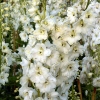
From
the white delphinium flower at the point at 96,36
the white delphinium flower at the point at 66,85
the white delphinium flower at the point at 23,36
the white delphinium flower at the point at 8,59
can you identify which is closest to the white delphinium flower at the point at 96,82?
the white delphinium flower at the point at 66,85

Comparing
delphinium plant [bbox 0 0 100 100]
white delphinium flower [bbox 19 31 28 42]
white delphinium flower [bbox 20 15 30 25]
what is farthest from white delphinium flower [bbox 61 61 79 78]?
white delphinium flower [bbox 20 15 30 25]

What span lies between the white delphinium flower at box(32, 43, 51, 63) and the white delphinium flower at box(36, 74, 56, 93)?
0.17 m

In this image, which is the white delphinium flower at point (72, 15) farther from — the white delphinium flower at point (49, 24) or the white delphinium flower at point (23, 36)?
the white delphinium flower at point (23, 36)

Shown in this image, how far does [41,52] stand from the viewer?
9.03 ft

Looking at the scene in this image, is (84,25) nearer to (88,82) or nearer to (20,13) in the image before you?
(88,82)

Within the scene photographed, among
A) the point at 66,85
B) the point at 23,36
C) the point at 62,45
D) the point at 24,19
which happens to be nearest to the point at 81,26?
the point at 62,45

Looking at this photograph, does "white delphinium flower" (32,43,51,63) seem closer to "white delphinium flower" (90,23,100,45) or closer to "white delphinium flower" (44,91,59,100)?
"white delphinium flower" (44,91,59,100)

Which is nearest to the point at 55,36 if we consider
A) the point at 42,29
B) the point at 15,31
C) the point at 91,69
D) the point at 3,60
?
the point at 42,29

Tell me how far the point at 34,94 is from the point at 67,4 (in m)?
3.46

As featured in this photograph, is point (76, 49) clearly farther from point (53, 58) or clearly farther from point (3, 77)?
point (3, 77)

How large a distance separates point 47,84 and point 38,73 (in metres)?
0.12

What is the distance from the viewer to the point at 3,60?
4227 millimetres

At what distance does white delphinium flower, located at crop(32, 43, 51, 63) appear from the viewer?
277cm

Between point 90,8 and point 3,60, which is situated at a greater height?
point 3,60
